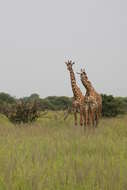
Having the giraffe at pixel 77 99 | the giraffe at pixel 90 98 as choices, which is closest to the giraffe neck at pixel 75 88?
the giraffe at pixel 77 99

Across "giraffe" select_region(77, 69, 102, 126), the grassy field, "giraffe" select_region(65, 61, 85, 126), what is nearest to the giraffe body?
"giraffe" select_region(77, 69, 102, 126)

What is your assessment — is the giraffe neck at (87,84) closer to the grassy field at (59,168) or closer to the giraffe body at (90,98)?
the giraffe body at (90,98)

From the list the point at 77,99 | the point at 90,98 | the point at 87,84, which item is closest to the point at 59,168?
the point at 90,98

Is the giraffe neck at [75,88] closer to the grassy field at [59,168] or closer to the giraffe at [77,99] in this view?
the giraffe at [77,99]

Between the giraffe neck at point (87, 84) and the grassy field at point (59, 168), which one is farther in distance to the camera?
the giraffe neck at point (87, 84)

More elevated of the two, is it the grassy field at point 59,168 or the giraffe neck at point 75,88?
the giraffe neck at point 75,88

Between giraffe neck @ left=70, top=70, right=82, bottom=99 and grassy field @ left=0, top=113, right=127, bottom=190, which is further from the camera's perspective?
giraffe neck @ left=70, top=70, right=82, bottom=99

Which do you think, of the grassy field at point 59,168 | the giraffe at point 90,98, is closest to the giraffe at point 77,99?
the giraffe at point 90,98

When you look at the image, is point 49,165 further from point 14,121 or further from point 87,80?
point 14,121

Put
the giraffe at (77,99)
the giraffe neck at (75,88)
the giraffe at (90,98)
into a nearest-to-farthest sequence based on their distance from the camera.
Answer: the giraffe at (90,98) < the giraffe at (77,99) < the giraffe neck at (75,88)

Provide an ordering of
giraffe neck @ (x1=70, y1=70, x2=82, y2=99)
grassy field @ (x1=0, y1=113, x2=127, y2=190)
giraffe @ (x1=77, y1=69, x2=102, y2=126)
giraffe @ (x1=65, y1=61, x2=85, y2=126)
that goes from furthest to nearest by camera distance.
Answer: giraffe neck @ (x1=70, y1=70, x2=82, y2=99)
giraffe @ (x1=65, y1=61, x2=85, y2=126)
giraffe @ (x1=77, y1=69, x2=102, y2=126)
grassy field @ (x1=0, y1=113, x2=127, y2=190)

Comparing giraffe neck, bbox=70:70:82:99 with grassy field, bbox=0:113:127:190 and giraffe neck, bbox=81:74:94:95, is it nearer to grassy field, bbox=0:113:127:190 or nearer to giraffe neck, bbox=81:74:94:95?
giraffe neck, bbox=81:74:94:95

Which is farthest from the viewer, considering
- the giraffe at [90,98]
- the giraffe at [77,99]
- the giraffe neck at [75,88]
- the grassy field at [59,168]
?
the giraffe neck at [75,88]

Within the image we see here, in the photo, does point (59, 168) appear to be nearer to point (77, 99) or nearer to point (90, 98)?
point (90, 98)
